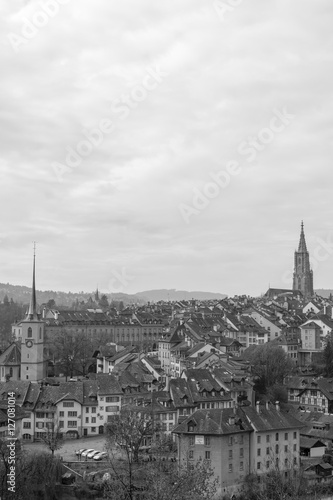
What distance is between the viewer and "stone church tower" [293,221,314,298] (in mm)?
171875

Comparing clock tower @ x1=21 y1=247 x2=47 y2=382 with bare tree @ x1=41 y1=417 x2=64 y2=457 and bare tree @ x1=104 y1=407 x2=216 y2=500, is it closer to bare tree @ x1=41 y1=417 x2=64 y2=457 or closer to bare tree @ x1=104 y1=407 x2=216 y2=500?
bare tree @ x1=41 y1=417 x2=64 y2=457

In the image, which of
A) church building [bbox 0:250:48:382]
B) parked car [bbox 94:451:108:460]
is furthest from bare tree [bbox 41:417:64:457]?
church building [bbox 0:250:48:382]

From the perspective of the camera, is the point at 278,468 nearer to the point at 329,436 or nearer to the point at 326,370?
the point at 329,436

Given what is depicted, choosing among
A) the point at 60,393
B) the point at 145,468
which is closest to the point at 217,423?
the point at 145,468

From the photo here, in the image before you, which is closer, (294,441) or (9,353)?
(294,441)

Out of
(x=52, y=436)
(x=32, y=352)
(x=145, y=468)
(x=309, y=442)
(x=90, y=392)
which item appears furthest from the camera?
(x=32, y=352)

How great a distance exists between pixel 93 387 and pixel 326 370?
2667 cm

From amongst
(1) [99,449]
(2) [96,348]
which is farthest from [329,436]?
(2) [96,348]

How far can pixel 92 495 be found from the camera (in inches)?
1528

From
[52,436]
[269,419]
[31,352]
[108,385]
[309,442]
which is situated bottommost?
[309,442]

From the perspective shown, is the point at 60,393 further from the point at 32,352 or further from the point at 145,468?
the point at 145,468

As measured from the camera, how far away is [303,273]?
172 m

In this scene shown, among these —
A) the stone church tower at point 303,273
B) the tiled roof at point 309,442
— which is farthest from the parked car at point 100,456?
the stone church tower at point 303,273

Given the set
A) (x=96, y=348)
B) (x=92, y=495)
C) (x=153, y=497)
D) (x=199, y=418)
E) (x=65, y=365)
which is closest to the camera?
(x=153, y=497)
